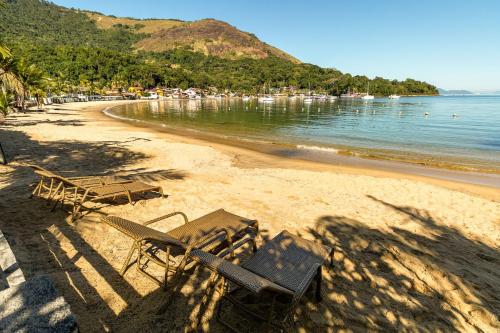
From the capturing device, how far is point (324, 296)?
4.00 metres

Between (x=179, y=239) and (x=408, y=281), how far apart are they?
3.71 meters

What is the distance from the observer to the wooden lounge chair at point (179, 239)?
3.56 meters

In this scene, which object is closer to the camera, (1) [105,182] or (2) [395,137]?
(1) [105,182]

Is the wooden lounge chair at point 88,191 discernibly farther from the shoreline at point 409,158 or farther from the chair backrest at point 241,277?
the shoreline at point 409,158

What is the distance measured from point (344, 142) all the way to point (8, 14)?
262 metres

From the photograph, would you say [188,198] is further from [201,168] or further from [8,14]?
[8,14]

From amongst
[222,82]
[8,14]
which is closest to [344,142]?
[222,82]

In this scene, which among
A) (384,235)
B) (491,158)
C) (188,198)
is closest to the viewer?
(384,235)

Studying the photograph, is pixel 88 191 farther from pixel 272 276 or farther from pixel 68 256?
pixel 272 276

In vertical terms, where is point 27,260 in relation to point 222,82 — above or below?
below

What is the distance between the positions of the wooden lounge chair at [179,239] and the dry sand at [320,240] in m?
0.34

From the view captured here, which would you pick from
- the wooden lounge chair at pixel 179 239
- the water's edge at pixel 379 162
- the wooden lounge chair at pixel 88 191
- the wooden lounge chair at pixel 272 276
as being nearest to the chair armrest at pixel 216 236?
the wooden lounge chair at pixel 179 239

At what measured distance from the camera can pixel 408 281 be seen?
177 inches

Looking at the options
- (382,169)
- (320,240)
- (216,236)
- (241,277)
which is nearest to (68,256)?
(216,236)
